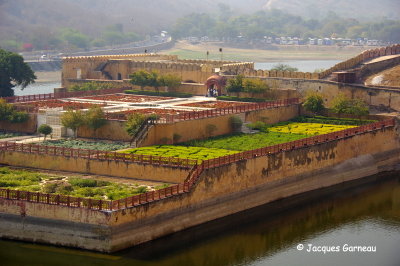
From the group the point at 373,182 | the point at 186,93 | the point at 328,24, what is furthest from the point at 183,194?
the point at 328,24

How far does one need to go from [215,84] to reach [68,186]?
69.0 ft

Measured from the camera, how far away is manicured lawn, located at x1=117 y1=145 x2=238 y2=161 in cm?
3919

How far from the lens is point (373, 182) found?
44750 mm

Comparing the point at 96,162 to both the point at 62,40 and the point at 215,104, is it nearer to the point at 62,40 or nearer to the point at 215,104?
the point at 215,104

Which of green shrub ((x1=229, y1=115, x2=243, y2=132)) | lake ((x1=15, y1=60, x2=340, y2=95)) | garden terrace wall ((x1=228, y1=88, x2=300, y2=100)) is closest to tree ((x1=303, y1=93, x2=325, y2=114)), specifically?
garden terrace wall ((x1=228, y1=88, x2=300, y2=100))

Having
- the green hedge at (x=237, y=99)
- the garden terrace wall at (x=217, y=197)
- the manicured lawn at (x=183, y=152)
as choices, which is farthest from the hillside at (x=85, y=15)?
the manicured lawn at (x=183, y=152)

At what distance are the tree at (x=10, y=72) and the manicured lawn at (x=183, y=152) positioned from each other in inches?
707

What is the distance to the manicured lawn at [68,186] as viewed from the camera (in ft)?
112

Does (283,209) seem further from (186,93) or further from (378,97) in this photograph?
(186,93)

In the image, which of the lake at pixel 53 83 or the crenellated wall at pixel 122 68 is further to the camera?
the lake at pixel 53 83

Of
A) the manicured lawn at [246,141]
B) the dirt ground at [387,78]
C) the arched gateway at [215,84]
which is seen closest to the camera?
the manicured lawn at [246,141]

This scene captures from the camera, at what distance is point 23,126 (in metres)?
45.6

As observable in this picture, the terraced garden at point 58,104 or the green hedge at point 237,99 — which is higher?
the green hedge at point 237,99

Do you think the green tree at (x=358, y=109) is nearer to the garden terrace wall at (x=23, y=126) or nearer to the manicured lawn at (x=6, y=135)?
the garden terrace wall at (x=23, y=126)
